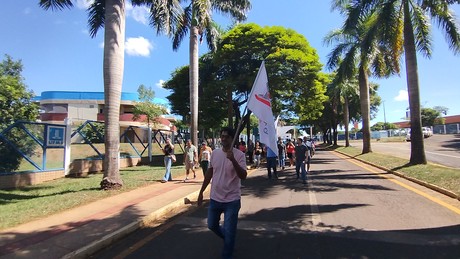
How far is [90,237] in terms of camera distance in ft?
19.6

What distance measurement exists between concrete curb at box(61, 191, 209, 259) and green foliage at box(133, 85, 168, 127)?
117 feet

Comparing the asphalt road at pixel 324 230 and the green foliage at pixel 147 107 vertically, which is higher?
the green foliage at pixel 147 107

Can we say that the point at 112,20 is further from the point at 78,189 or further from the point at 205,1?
the point at 205,1

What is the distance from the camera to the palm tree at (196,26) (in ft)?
58.3

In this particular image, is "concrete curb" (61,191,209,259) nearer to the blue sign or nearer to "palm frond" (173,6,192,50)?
the blue sign

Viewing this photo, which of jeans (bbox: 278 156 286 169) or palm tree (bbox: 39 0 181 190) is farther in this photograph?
jeans (bbox: 278 156 286 169)

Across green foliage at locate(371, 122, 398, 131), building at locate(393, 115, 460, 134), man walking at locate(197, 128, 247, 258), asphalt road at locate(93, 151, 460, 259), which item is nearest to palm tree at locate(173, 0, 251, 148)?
asphalt road at locate(93, 151, 460, 259)

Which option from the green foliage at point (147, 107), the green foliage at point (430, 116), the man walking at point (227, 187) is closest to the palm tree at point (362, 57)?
the man walking at point (227, 187)

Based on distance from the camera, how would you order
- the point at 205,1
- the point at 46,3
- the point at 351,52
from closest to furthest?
the point at 46,3, the point at 205,1, the point at 351,52

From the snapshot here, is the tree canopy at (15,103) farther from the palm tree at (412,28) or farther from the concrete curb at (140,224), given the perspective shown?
the palm tree at (412,28)

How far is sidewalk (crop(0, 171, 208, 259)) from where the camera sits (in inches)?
210

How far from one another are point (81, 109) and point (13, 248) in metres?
45.6

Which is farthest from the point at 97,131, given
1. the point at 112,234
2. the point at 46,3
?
the point at 112,234

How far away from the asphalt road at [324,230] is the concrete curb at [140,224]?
148 millimetres
